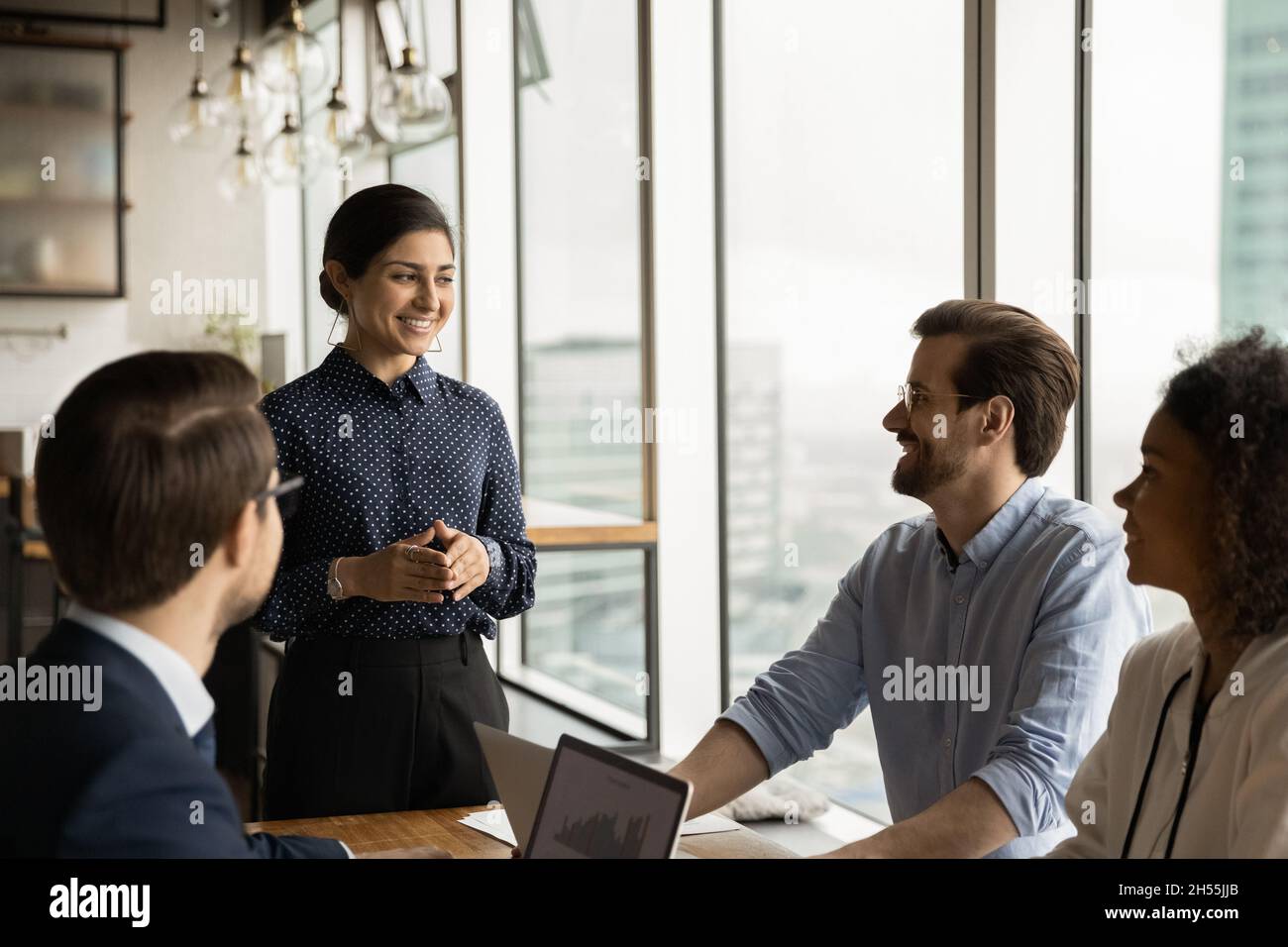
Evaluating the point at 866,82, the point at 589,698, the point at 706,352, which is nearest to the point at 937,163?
the point at 866,82

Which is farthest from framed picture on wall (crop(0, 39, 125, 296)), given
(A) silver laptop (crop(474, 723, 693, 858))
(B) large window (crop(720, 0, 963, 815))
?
(A) silver laptop (crop(474, 723, 693, 858))

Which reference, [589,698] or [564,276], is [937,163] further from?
[589,698]

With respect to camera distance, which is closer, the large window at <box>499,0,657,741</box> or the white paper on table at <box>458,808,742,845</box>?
the white paper on table at <box>458,808,742,845</box>

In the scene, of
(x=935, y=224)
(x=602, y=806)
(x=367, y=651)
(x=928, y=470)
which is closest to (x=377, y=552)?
(x=367, y=651)

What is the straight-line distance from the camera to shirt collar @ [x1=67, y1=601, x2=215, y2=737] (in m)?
1.06

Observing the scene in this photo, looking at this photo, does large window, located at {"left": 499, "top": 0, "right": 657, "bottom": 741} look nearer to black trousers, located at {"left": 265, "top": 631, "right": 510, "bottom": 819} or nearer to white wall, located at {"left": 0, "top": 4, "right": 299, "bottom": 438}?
black trousers, located at {"left": 265, "top": 631, "right": 510, "bottom": 819}

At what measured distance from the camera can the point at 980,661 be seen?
1.91 meters

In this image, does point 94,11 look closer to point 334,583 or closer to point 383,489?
point 383,489

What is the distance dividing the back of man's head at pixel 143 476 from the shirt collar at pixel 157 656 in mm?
12

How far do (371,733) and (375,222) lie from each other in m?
0.82

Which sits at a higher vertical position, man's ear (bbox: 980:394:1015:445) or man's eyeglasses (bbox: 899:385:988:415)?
man's eyeglasses (bbox: 899:385:988:415)

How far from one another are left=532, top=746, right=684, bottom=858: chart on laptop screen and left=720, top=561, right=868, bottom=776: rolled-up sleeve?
0.76 metres

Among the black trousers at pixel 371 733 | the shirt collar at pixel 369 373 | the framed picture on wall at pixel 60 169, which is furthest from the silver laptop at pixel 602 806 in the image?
the framed picture on wall at pixel 60 169

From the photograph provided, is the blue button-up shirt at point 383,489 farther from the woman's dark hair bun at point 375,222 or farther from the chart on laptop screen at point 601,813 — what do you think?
the chart on laptop screen at point 601,813
